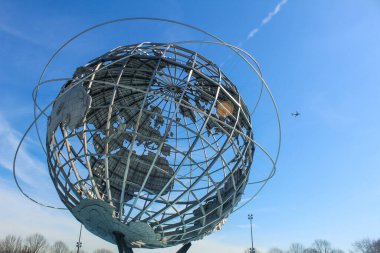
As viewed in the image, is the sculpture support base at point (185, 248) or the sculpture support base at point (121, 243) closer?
the sculpture support base at point (121, 243)

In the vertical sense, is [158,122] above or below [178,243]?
above

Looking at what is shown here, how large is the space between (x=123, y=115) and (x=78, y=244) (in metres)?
32.8

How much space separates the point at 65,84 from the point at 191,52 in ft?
19.7

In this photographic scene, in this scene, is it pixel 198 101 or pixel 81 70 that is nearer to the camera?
pixel 81 70

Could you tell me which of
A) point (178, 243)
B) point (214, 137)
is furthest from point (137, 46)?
point (178, 243)

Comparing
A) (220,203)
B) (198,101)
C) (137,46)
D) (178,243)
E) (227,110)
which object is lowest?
(178,243)

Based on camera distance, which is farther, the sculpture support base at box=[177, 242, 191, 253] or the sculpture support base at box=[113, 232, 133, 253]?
the sculpture support base at box=[177, 242, 191, 253]

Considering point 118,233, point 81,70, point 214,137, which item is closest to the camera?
point 118,233

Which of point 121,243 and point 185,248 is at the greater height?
point 121,243

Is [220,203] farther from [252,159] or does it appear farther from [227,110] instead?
[227,110]

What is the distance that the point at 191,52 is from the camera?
15.4 metres

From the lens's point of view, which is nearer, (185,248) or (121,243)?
(121,243)

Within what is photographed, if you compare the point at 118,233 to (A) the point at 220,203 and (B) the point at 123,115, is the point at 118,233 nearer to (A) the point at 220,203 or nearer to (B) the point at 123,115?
(A) the point at 220,203

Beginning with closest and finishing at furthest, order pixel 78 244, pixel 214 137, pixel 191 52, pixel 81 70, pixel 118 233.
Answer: pixel 118 233 → pixel 81 70 → pixel 191 52 → pixel 214 137 → pixel 78 244
